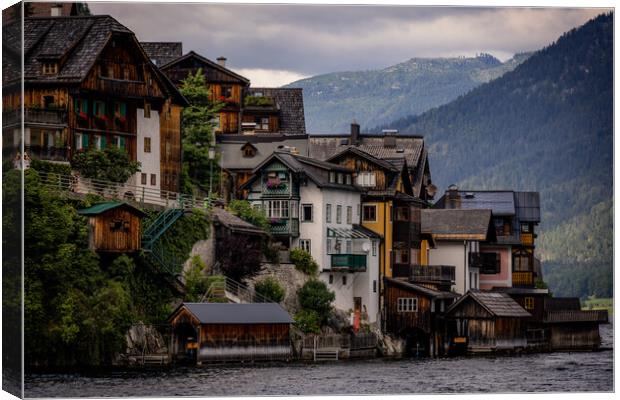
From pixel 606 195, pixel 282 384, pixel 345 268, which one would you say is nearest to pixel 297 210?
pixel 345 268

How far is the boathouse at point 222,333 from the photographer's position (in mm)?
77062

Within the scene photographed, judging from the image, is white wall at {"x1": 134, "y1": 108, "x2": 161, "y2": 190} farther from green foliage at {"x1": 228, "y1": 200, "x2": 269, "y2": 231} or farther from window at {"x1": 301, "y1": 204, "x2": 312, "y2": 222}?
window at {"x1": 301, "y1": 204, "x2": 312, "y2": 222}

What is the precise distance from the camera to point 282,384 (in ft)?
219

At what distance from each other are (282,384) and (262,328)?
1253 centimetres

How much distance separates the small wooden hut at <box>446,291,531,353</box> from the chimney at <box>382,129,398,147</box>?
16193 mm

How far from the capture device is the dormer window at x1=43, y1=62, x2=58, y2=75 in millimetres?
82062

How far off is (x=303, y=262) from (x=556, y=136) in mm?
17557

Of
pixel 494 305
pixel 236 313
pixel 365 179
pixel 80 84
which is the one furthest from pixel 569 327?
pixel 80 84

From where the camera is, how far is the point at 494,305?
9462 centimetres

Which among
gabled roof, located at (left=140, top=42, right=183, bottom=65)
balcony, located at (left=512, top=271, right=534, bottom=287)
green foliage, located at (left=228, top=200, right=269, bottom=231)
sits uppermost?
gabled roof, located at (left=140, top=42, right=183, bottom=65)

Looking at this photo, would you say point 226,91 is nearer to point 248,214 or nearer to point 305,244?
point 305,244

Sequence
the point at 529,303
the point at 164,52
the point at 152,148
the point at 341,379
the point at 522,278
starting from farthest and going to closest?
the point at 164,52 < the point at 522,278 < the point at 529,303 < the point at 152,148 < the point at 341,379

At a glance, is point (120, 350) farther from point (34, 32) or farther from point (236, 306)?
point (34, 32)

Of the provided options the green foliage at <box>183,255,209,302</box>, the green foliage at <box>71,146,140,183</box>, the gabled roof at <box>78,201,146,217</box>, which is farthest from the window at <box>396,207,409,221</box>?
the gabled roof at <box>78,201,146,217</box>
